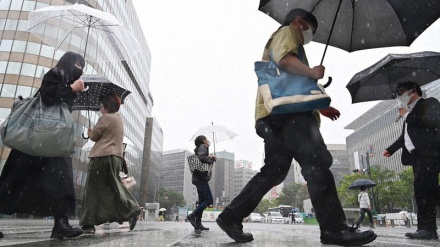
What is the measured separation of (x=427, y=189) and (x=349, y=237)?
6.80 feet

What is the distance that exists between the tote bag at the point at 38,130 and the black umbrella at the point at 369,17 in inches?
88.0

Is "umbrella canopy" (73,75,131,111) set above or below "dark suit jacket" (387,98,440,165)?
above

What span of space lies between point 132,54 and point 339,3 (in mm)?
4308

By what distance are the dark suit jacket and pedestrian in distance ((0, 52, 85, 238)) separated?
3.83 meters

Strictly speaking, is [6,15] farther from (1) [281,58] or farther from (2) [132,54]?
(1) [281,58]

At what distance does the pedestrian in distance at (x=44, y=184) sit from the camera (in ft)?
9.46

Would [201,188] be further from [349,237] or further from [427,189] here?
[349,237]

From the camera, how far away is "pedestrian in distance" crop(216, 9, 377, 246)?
7.64 ft

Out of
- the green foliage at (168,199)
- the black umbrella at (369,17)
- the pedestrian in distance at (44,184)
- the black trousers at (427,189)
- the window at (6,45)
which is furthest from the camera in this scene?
the green foliage at (168,199)

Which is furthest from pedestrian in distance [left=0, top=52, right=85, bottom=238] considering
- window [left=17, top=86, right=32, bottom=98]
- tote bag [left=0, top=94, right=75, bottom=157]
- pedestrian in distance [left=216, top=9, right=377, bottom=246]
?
window [left=17, top=86, right=32, bottom=98]

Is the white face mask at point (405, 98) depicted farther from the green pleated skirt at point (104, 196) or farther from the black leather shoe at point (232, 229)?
the green pleated skirt at point (104, 196)

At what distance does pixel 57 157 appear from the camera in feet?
10.0

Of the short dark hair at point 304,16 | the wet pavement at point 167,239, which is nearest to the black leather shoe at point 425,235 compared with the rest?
the wet pavement at point 167,239

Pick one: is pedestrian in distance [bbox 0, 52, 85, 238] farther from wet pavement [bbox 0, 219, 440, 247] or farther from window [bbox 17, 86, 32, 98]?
window [bbox 17, 86, 32, 98]
